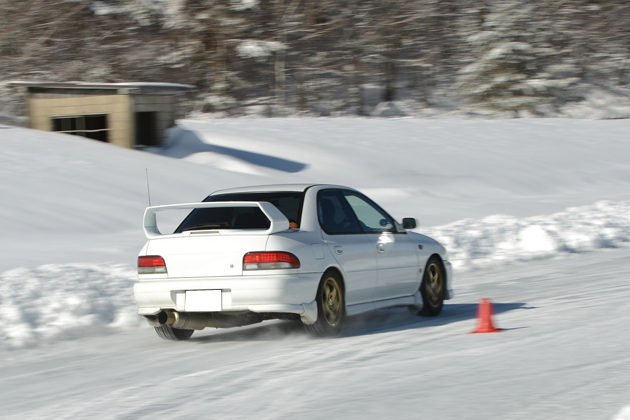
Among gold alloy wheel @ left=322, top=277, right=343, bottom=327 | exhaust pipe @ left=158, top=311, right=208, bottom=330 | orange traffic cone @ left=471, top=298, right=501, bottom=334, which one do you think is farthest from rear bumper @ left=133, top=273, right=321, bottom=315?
orange traffic cone @ left=471, top=298, right=501, bottom=334

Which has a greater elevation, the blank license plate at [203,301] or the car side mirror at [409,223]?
the car side mirror at [409,223]

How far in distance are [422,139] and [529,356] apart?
81.2 feet

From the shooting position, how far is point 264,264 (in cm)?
712

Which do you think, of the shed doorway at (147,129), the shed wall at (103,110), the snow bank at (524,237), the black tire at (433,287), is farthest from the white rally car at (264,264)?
the shed doorway at (147,129)

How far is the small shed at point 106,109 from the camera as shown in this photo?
79.0 feet

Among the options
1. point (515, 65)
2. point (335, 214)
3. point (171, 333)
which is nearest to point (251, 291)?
point (171, 333)

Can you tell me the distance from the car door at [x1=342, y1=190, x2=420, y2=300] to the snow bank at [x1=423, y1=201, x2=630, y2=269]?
4143 millimetres

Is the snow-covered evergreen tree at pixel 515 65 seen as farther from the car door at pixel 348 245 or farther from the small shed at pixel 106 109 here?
the car door at pixel 348 245

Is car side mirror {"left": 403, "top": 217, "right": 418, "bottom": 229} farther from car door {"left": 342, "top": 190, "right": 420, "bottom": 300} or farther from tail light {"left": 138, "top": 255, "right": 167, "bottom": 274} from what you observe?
tail light {"left": 138, "top": 255, "right": 167, "bottom": 274}

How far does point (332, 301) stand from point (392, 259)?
3.34ft

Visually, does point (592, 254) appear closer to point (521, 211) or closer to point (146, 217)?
point (521, 211)

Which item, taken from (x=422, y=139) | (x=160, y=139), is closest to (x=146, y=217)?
(x=160, y=139)

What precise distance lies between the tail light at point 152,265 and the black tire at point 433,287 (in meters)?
2.75

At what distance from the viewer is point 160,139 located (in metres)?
25.3
